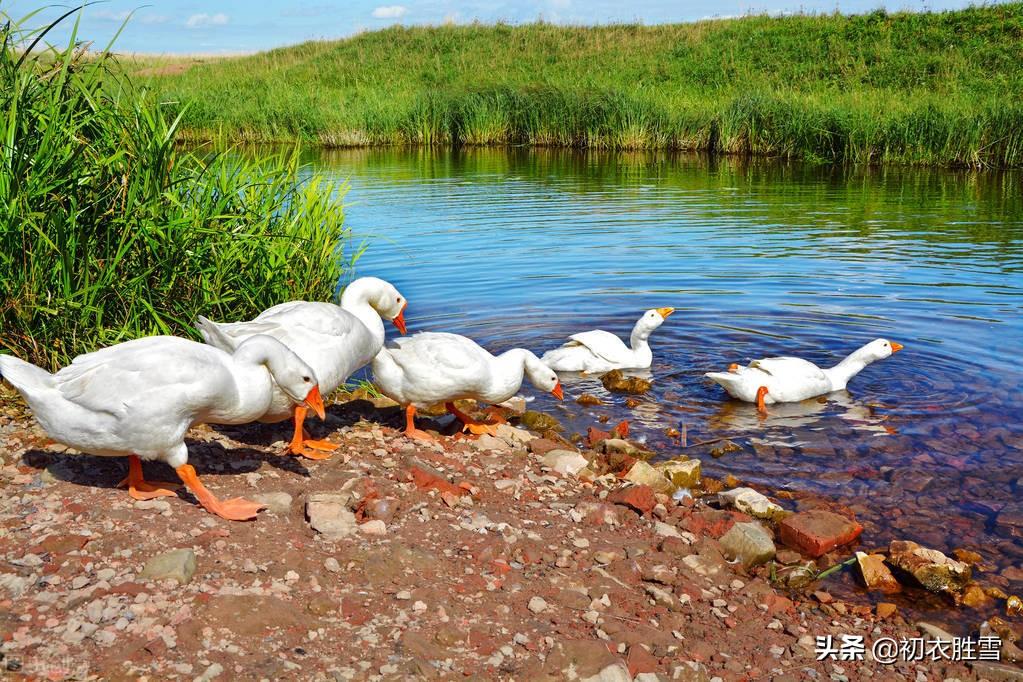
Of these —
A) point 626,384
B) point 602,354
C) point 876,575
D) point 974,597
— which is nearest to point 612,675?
point 876,575

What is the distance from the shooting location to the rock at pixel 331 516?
481cm

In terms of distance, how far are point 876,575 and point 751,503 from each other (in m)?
1.02

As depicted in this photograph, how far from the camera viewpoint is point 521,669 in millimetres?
3824

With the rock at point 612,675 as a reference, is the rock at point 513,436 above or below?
above

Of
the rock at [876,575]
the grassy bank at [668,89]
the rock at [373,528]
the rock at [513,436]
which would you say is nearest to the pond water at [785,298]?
the rock at [876,575]

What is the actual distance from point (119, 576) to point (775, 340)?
8.08 m

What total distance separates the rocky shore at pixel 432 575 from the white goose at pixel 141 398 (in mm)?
319

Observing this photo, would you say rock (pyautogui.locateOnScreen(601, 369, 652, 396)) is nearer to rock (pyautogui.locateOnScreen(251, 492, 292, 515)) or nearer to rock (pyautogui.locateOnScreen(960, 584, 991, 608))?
rock (pyautogui.locateOnScreen(960, 584, 991, 608))

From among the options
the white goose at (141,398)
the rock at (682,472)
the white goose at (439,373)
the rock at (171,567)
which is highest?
the white goose at (141,398)

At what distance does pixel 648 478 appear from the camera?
251 inches

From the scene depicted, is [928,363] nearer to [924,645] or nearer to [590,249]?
[924,645]

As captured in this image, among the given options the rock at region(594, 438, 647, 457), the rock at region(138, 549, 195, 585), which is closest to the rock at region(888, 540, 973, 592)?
the rock at region(594, 438, 647, 457)

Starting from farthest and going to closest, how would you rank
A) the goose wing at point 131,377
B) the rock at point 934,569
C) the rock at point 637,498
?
the rock at point 637,498
the rock at point 934,569
the goose wing at point 131,377

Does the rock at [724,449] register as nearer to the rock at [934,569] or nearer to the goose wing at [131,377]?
the rock at [934,569]
